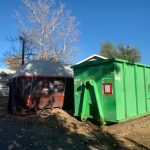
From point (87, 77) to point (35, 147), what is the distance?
4.56 meters

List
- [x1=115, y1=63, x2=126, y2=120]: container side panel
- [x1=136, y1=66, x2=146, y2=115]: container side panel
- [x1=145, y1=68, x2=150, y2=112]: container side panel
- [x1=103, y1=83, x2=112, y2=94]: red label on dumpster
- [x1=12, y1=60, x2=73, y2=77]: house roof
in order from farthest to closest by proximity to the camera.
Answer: [x1=12, y1=60, x2=73, y2=77]: house roof → [x1=145, y1=68, x2=150, y2=112]: container side panel → [x1=136, y1=66, x2=146, y2=115]: container side panel → [x1=103, y1=83, x2=112, y2=94]: red label on dumpster → [x1=115, y1=63, x2=126, y2=120]: container side panel

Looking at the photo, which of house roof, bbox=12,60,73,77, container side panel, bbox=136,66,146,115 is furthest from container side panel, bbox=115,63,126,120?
house roof, bbox=12,60,73,77

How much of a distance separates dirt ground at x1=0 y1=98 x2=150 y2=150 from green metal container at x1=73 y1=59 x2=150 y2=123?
1.20 feet

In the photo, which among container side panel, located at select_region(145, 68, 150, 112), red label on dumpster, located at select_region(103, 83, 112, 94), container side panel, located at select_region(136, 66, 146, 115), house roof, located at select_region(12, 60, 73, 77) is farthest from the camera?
house roof, located at select_region(12, 60, 73, 77)

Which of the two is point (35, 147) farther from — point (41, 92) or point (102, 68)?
point (41, 92)

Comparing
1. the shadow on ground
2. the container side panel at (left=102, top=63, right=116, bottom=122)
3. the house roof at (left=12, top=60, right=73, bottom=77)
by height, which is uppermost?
the house roof at (left=12, top=60, right=73, bottom=77)

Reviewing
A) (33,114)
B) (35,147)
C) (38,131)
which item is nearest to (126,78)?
(38,131)

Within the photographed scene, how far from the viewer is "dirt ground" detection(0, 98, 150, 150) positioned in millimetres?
8070

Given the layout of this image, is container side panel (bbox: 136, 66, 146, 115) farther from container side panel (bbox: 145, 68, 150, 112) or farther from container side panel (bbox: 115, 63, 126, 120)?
container side panel (bbox: 115, 63, 126, 120)

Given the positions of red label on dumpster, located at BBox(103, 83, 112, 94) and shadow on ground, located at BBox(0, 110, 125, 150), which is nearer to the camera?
shadow on ground, located at BBox(0, 110, 125, 150)

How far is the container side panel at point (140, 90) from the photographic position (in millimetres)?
11602

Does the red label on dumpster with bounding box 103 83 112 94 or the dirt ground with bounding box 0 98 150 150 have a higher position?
the red label on dumpster with bounding box 103 83 112 94

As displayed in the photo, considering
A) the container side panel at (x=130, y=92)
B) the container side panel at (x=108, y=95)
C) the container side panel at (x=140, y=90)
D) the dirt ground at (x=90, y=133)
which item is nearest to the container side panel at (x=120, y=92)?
the container side panel at (x=108, y=95)

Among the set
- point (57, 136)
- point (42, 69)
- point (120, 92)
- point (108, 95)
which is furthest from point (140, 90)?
point (42, 69)
